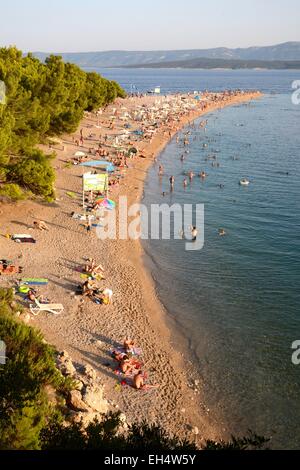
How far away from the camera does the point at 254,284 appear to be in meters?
20.4

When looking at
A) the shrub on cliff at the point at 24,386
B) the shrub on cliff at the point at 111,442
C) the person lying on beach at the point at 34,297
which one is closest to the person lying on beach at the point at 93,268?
the person lying on beach at the point at 34,297

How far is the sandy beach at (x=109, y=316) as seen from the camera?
1284 cm

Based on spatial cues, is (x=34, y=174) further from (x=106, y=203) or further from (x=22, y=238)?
(x=106, y=203)

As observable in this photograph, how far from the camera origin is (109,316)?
16.9 m

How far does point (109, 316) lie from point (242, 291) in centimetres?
649

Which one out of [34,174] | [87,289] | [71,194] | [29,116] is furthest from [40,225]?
[87,289]

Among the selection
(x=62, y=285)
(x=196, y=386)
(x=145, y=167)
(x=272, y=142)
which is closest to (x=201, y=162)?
(x=145, y=167)

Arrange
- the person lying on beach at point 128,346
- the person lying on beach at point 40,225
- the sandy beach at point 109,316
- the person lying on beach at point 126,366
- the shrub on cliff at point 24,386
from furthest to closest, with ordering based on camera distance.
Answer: the person lying on beach at point 40,225
the person lying on beach at point 128,346
the person lying on beach at point 126,366
the sandy beach at point 109,316
the shrub on cliff at point 24,386

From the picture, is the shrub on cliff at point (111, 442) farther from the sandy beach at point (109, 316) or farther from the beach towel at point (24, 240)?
the beach towel at point (24, 240)

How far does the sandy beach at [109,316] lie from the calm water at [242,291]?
758mm

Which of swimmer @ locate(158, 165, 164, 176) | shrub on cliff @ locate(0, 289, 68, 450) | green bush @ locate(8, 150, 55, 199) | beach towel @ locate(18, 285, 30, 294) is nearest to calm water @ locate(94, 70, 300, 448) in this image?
swimmer @ locate(158, 165, 164, 176)

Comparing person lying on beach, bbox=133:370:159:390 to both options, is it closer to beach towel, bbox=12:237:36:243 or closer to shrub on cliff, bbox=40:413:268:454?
shrub on cliff, bbox=40:413:268:454

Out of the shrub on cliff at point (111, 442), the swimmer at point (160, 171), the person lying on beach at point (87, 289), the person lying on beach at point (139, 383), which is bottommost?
→ the person lying on beach at point (139, 383)

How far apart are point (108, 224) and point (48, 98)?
10.8m
